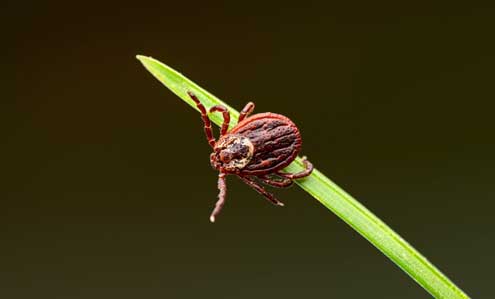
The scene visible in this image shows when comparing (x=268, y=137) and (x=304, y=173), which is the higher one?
(x=268, y=137)

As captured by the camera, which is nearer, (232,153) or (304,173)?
(304,173)

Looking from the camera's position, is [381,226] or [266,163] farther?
[266,163]

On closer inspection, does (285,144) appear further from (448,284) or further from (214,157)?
(448,284)

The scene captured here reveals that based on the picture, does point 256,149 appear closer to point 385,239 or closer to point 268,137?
point 268,137

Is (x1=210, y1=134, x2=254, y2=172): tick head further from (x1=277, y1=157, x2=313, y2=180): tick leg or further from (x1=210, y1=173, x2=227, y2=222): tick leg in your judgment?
(x1=277, y1=157, x2=313, y2=180): tick leg

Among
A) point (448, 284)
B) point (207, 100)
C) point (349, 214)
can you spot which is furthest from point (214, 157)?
point (448, 284)

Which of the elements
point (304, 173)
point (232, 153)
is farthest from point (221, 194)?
point (304, 173)
